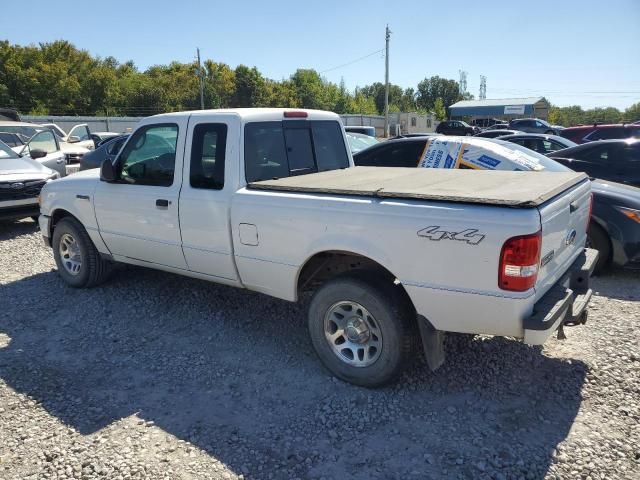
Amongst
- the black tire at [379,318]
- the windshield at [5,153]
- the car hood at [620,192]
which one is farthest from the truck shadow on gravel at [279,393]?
the windshield at [5,153]

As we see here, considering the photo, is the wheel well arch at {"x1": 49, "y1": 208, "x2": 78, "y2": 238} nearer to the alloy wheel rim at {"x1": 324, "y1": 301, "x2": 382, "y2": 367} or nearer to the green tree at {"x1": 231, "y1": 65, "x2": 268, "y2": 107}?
the alloy wheel rim at {"x1": 324, "y1": 301, "x2": 382, "y2": 367}

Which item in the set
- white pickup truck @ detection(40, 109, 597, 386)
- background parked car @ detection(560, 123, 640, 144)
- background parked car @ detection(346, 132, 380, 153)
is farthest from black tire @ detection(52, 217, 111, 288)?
background parked car @ detection(560, 123, 640, 144)

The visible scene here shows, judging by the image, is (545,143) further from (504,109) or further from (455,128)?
(504,109)

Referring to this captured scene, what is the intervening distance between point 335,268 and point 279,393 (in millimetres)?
1001

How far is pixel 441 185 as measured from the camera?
11.7 feet

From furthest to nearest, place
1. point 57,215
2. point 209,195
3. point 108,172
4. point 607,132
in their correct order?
point 607,132
point 57,215
point 108,172
point 209,195

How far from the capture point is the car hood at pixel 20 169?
8.45 meters

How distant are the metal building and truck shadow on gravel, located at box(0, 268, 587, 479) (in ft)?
207

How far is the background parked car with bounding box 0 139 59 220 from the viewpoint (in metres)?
8.16

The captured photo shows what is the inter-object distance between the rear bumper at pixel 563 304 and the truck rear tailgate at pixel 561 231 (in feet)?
0.17

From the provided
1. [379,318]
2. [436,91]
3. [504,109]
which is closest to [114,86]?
[504,109]

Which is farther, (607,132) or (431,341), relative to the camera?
(607,132)

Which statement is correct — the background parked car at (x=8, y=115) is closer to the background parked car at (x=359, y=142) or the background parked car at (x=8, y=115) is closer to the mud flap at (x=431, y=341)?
the background parked car at (x=359, y=142)

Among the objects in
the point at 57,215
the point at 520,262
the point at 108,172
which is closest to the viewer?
the point at 520,262
